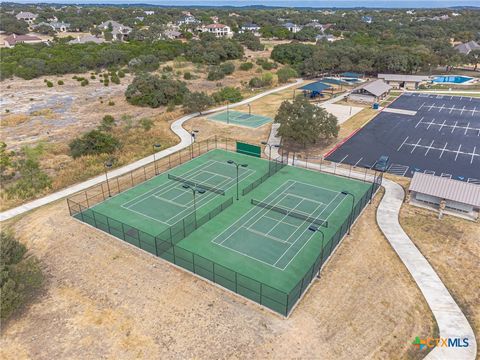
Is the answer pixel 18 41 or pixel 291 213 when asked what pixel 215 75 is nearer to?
pixel 291 213

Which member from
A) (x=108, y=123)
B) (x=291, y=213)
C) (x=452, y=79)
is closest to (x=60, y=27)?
(x=108, y=123)

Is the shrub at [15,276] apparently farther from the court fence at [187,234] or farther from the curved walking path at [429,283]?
the curved walking path at [429,283]

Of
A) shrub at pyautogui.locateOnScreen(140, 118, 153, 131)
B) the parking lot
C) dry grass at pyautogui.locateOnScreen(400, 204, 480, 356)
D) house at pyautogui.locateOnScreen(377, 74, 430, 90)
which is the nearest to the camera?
dry grass at pyautogui.locateOnScreen(400, 204, 480, 356)

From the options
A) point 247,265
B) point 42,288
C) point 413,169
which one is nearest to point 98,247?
point 42,288

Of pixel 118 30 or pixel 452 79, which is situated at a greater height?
pixel 118 30

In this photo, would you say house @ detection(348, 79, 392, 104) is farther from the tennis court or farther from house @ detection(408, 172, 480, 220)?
the tennis court

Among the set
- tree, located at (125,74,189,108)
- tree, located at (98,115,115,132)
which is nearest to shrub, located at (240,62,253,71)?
tree, located at (125,74,189,108)
